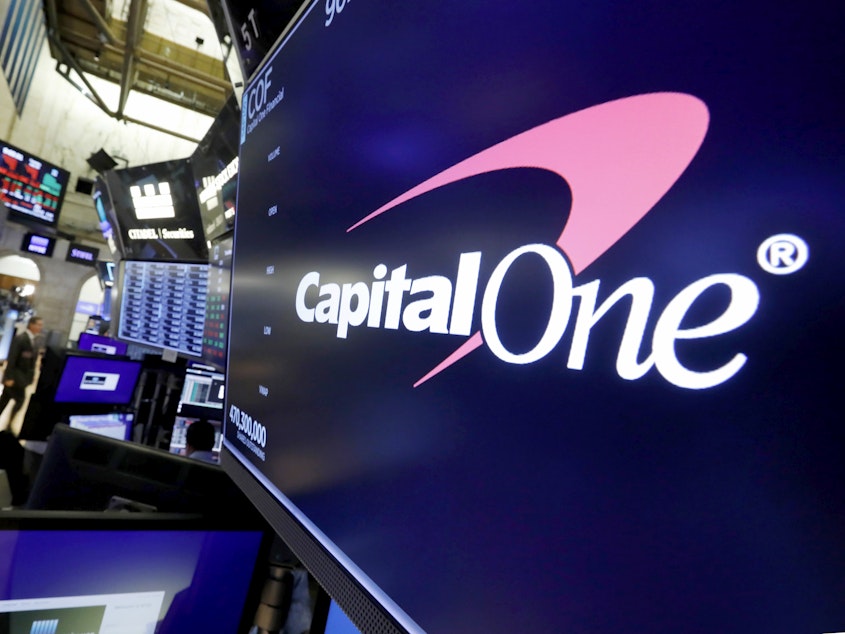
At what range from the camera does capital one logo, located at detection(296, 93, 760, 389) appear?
0.30 meters

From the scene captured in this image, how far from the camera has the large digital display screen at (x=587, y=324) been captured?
0.25 meters

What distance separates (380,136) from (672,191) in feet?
1.47

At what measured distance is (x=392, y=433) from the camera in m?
0.57

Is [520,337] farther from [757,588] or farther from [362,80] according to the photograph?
[362,80]

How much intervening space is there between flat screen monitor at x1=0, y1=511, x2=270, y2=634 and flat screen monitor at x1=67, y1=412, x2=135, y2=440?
204cm

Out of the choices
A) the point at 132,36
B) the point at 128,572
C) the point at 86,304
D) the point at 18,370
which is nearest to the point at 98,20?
the point at 132,36

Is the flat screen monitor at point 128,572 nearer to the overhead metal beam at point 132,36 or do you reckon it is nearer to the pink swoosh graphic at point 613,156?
the pink swoosh graphic at point 613,156

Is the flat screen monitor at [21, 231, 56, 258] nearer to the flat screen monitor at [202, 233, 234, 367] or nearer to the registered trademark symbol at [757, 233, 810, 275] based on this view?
the flat screen monitor at [202, 233, 234, 367]

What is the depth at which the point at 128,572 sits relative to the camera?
0.89m

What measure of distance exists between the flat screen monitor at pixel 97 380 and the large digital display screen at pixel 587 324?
2651 millimetres

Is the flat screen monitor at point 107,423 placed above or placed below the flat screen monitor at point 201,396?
below

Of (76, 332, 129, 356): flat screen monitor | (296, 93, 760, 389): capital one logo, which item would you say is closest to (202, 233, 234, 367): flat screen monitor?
(296, 93, 760, 389): capital one logo

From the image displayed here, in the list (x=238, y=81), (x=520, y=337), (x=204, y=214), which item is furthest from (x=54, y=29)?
(x=520, y=337)

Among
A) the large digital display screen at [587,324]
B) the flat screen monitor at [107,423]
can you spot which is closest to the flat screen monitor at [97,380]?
the flat screen monitor at [107,423]
